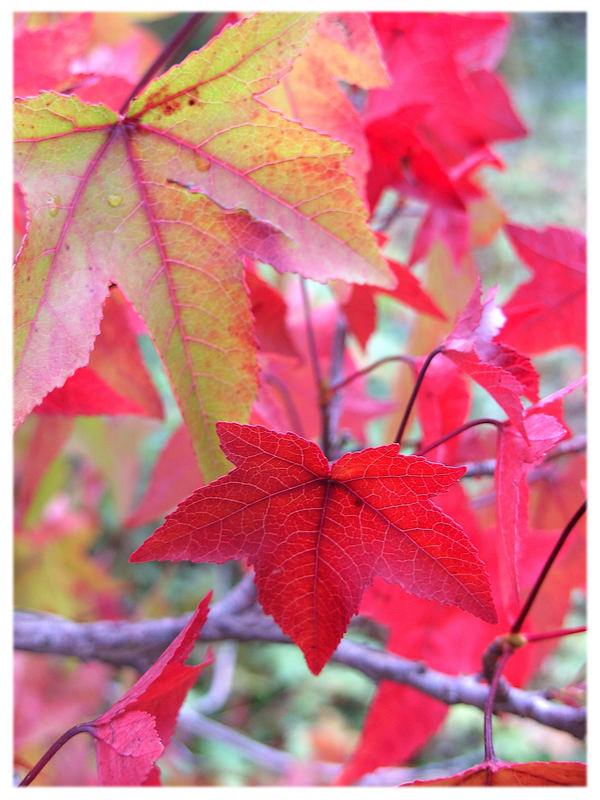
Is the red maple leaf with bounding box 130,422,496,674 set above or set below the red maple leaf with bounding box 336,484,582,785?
above

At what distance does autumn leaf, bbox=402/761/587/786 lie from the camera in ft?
1.02

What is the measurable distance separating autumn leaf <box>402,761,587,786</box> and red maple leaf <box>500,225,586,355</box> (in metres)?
0.32

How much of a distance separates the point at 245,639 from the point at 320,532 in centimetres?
24

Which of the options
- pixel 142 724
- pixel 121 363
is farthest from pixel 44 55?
pixel 142 724

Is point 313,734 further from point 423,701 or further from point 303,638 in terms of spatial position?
point 303,638

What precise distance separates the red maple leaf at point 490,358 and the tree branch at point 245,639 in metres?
0.22

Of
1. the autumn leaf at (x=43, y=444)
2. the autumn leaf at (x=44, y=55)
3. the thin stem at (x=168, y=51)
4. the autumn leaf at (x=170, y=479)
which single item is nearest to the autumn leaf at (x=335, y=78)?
the thin stem at (x=168, y=51)

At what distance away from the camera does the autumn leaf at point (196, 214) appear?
0.34 m

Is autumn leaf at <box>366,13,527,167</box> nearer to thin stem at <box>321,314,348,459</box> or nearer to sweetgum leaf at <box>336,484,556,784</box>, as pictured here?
thin stem at <box>321,314,348,459</box>

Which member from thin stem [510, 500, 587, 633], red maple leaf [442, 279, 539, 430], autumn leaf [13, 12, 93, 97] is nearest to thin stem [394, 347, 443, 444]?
red maple leaf [442, 279, 539, 430]

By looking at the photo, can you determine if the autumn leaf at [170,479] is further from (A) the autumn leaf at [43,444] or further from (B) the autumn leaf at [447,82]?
(B) the autumn leaf at [447,82]

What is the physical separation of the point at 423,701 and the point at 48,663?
52.9 inches

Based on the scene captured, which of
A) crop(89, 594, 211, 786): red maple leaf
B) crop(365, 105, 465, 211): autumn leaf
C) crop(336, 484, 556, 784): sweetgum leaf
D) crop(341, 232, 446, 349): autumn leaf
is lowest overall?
crop(336, 484, 556, 784): sweetgum leaf

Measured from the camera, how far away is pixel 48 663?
1.63 metres
